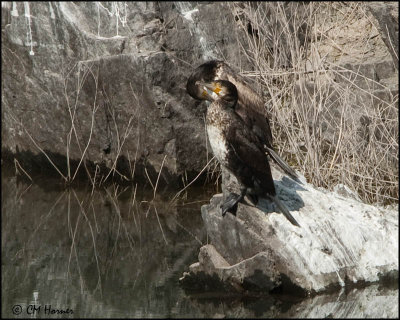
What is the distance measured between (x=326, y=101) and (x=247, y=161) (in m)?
2.02

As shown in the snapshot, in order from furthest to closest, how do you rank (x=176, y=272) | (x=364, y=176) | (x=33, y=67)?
1. (x=33, y=67)
2. (x=364, y=176)
3. (x=176, y=272)

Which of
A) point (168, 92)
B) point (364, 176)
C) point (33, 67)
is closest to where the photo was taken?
point (364, 176)

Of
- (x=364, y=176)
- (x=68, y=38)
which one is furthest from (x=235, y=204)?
(x=68, y=38)

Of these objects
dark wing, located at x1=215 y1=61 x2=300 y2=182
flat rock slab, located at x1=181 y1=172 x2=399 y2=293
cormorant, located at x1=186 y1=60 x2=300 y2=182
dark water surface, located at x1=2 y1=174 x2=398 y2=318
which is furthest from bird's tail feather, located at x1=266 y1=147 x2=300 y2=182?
dark water surface, located at x1=2 y1=174 x2=398 y2=318

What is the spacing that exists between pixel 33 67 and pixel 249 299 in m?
4.99

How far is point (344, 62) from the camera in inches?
340

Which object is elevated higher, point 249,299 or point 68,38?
point 68,38

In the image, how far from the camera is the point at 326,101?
23.7 feet

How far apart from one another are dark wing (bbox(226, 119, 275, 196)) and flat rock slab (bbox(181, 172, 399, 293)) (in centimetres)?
18

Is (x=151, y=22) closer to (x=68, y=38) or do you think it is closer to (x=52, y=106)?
(x=68, y=38)

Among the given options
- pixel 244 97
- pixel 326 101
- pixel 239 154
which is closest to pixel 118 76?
pixel 244 97

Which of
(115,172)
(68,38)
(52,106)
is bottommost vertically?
(115,172)

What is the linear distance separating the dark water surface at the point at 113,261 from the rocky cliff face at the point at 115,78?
493 mm

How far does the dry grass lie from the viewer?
6.80 meters
